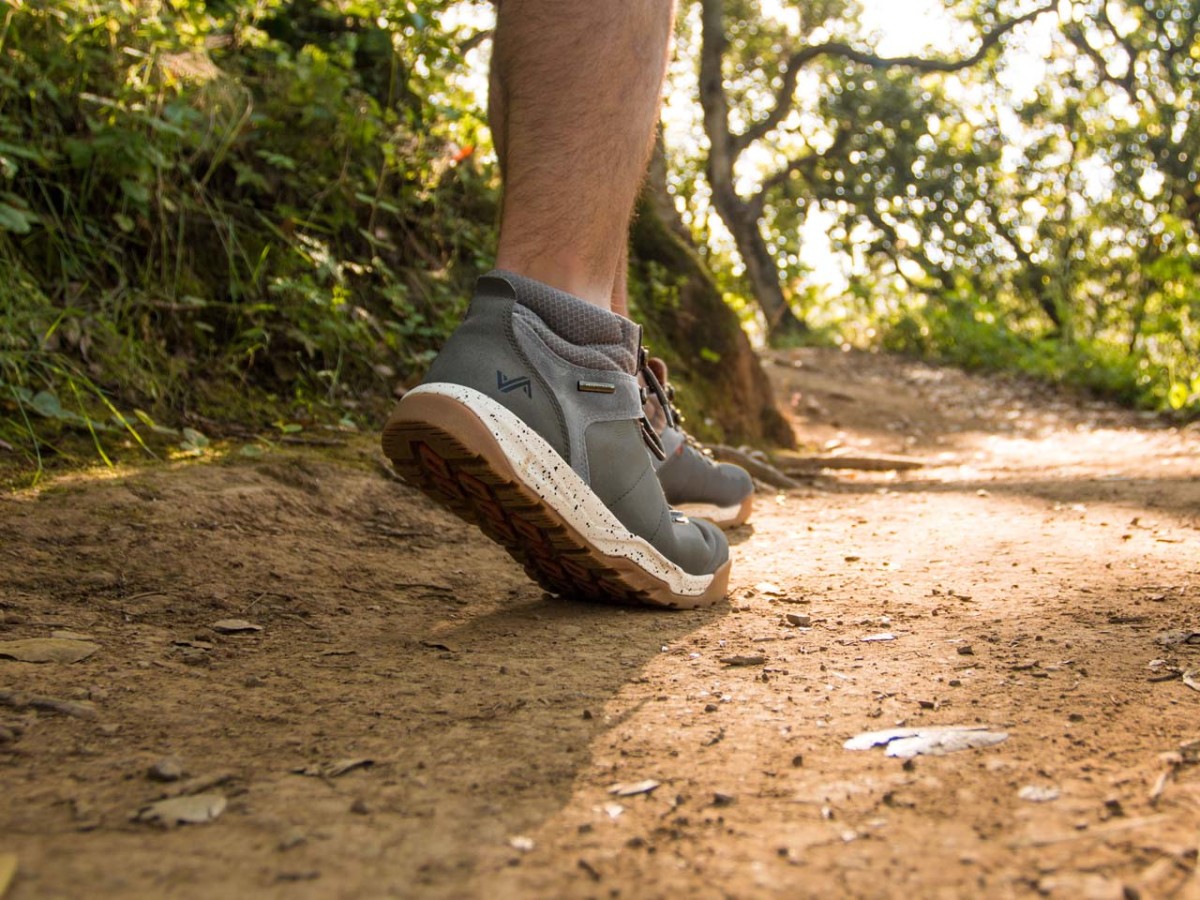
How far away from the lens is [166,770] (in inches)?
34.9

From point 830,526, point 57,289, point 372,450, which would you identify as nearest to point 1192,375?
point 830,526

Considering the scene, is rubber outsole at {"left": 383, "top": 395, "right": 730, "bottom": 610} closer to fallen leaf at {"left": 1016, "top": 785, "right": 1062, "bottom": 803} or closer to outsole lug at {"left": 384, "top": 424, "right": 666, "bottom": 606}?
outsole lug at {"left": 384, "top": 424, "right": 666, "bottom": 606}

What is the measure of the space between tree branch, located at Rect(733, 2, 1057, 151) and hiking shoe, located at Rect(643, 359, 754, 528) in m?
9.69

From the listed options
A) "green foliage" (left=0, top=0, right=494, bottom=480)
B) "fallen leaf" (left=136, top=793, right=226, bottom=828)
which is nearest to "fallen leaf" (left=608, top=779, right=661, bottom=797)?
"fallen leaf" (left=136, top=793, right=226, bottom=828)

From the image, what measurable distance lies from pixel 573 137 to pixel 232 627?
831 millimetres

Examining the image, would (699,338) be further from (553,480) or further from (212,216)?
(553,480)

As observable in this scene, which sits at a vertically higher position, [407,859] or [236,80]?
[236,80]

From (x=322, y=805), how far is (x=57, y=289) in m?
1.99

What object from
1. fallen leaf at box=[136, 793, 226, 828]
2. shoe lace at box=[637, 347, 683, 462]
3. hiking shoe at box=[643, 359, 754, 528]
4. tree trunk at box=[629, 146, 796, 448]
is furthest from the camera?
tree trunk at box=[629, 146, 796, 448]

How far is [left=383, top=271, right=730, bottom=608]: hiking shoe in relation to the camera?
1349mm

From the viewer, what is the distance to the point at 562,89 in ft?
4.88

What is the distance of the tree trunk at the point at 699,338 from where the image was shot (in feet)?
13.5

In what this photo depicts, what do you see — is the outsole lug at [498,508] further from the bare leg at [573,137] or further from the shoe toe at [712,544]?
the bare leg at [573,137]

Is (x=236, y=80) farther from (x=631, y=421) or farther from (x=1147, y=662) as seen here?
(x=1147, y=662)
